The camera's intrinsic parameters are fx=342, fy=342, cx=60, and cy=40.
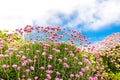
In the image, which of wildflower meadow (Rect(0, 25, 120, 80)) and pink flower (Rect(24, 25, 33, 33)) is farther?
pink flower (Rect(24, 25, 33, 33))

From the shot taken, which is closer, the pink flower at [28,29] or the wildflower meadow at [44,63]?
the wildflower meadow at [44,63]

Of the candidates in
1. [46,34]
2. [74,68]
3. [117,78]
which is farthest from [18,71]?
[117,78]

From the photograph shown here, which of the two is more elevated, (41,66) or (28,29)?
(28,29)

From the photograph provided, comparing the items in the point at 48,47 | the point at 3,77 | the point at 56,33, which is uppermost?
the point at 56,33

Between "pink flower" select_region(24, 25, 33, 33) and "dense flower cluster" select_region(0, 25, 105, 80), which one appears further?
"pink flower" select_region(24, 25, 33, 33)

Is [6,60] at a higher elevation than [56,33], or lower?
lower

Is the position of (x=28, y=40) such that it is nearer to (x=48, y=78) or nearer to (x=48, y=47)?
(x=48, y=47)

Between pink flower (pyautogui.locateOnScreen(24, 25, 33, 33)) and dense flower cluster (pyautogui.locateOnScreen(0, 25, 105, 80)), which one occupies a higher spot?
pink flower (pyautogui.locateOnScreen(24, 25, 33, 33))

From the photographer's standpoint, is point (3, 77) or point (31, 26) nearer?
point (3, 77)

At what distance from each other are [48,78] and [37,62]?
1038 mm

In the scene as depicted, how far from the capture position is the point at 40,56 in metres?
7.97

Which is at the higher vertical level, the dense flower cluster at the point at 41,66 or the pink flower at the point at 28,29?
the pink flower at the point at 28,29

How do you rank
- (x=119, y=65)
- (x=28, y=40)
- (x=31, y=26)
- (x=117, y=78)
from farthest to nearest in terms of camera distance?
(x=119, y=65)
(x=117, y=78)
(x=28, y=40)
(x=31, y=26)

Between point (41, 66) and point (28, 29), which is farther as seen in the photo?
point (28, 29)
